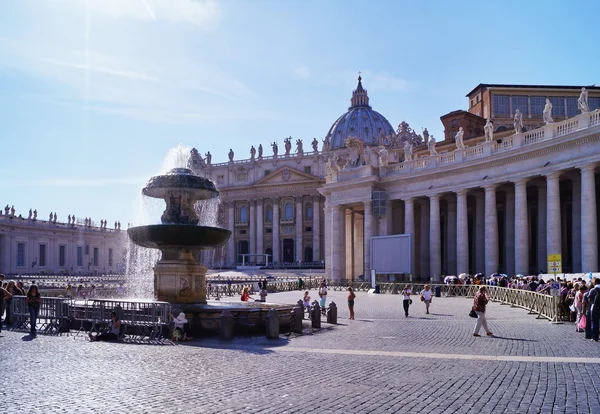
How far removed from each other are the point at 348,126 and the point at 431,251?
9507 centimetres

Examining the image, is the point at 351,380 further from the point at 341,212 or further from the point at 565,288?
the point at 341,212

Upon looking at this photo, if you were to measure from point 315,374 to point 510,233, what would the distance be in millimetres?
32601

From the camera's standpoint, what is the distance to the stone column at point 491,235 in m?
39.1

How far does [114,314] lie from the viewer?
16.6 m

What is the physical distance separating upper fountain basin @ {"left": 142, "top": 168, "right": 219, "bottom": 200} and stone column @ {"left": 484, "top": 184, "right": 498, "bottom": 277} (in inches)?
917

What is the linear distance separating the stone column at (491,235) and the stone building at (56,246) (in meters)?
62.4

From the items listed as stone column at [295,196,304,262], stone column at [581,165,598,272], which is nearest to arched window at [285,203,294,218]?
stone column at [295,196,304,262]

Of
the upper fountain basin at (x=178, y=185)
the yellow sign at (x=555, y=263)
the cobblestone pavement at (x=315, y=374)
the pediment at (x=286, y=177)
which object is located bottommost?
the cobblestone pavement at (x=315, y=374)

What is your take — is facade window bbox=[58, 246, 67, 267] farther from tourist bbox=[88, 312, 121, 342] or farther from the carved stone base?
tourist bbox=[88, 312, 121, 342]

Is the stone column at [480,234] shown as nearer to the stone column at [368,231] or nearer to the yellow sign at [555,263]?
the stone column at [368,231]

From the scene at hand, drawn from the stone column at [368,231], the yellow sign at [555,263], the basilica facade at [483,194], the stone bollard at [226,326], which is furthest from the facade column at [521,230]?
the stone bollard at [226,326]

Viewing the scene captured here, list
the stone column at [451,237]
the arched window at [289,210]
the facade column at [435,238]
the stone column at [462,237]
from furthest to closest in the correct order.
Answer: the arched window at [289,210] → the stone column at [451,237] → the facade column at [435,238] → the stone column at [462,237]

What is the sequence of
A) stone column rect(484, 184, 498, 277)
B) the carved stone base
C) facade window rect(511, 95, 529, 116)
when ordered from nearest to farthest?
the carved stone base, stone column rect(484, 184, 498, 277), facade window rect(511, 95, 529, 116)

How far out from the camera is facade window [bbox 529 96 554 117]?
2542 inches
